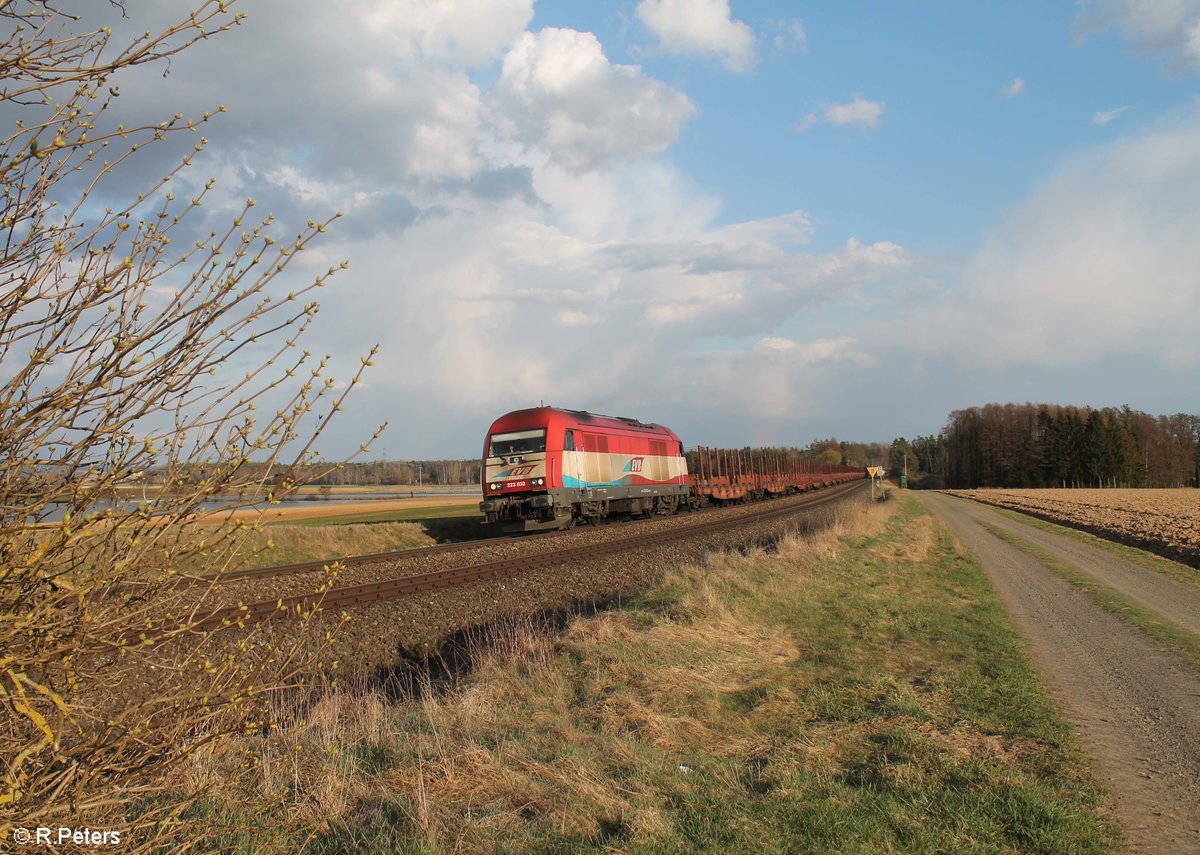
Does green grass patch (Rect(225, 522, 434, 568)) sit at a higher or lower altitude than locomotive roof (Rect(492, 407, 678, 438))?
lower

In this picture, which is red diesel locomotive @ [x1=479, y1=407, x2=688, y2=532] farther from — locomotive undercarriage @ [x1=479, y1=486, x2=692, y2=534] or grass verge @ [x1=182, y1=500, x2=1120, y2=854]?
grass verge @ [x1=182, y1=500, x2=1120, y2=854]

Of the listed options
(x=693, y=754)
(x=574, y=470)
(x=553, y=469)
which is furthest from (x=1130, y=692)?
(x=574, y=470)

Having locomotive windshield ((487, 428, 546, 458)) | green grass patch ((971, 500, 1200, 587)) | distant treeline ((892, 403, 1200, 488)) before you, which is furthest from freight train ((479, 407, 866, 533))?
distant treeline ((892, 403, 1200, 488))

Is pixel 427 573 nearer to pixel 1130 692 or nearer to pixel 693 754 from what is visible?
pixel 693 754

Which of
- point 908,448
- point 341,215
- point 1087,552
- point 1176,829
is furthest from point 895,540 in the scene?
point 908,448

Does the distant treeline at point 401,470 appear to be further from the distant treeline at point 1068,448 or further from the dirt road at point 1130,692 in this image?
the distant treeline at point 1068,448

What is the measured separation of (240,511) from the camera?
114 inches

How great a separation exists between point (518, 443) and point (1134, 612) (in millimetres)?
16410

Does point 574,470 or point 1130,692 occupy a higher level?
point 574,470

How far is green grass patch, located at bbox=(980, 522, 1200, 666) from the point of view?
894 cm

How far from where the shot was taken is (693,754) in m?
5.56

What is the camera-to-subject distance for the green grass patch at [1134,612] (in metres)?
8.94

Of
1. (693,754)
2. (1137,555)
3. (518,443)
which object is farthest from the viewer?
(518,443)

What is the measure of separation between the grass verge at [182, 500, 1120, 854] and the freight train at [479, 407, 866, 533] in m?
13.3
